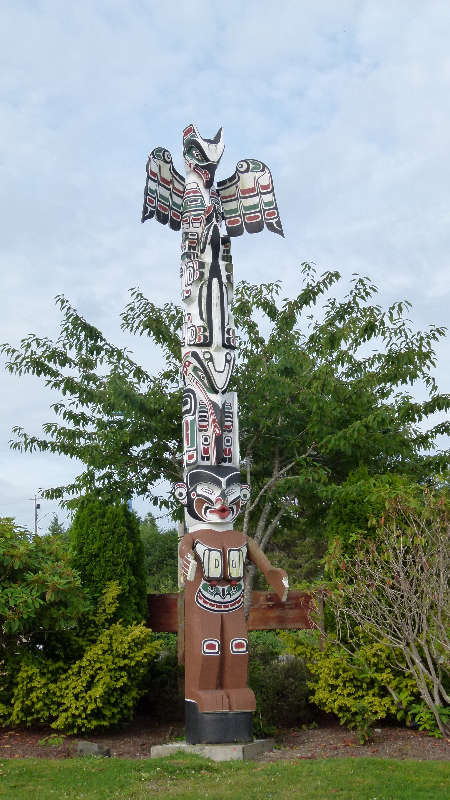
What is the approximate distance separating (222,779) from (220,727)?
1.43 m

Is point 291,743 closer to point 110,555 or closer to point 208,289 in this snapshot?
point 110,555

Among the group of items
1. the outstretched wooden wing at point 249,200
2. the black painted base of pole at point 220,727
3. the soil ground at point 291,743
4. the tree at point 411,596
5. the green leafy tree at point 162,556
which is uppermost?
the outstretched wooden wing at point 249,200

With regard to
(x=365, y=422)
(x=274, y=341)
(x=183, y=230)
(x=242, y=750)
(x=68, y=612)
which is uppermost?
(x=183, y=230)

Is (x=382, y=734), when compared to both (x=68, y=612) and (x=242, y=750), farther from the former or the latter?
(x=68, y=612)

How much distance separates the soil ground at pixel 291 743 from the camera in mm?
8453

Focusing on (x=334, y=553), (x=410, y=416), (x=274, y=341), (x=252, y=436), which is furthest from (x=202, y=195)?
(x=334, y=553)

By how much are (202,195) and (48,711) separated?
7251 mm

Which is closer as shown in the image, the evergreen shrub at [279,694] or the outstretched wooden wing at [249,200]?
the evergreen shrub at [279,694]

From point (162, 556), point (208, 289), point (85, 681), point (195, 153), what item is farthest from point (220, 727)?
point (162, 556)

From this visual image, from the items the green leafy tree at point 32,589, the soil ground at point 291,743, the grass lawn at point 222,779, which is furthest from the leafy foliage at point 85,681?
the grass lawn at point 222,779

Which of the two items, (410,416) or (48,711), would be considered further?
(410,416)

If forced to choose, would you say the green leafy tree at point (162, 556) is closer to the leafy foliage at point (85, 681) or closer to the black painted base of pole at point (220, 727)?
the leafy foliage at point (85, 681)

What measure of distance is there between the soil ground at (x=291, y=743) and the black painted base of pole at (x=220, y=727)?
1.12 ft

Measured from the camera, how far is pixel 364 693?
941cm
